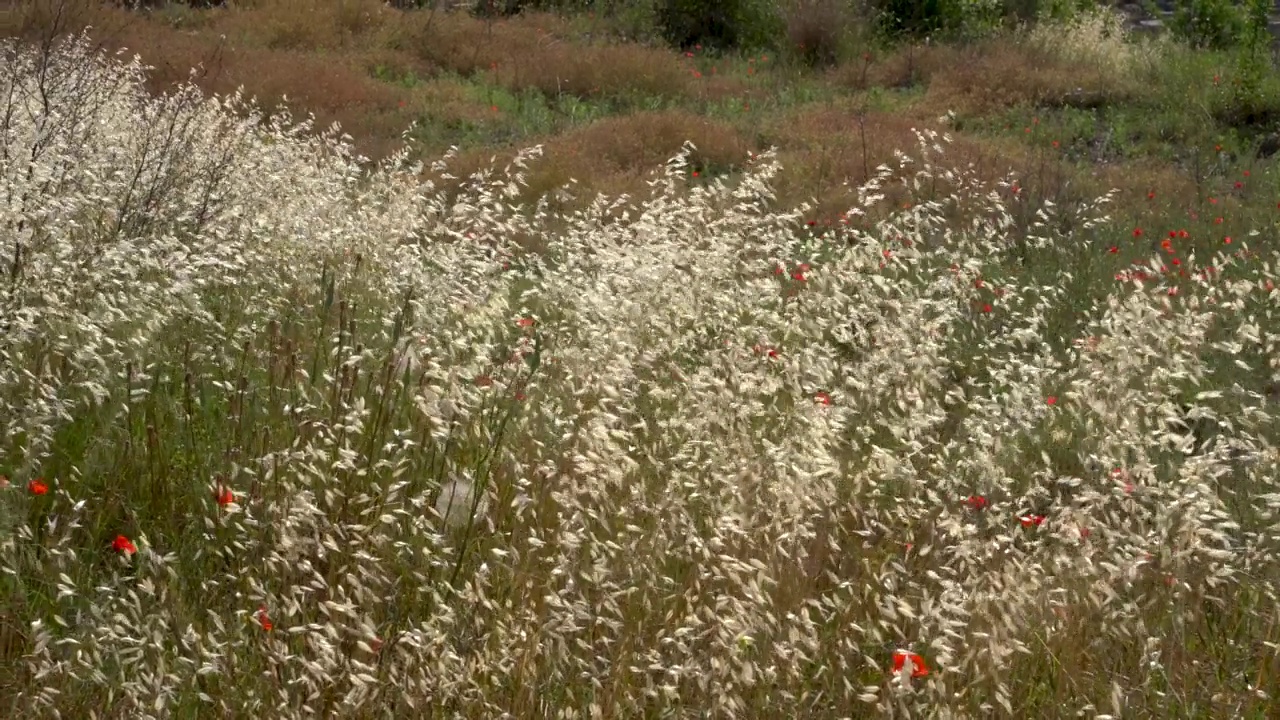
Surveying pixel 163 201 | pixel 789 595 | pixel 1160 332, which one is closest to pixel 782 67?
pixel 163 201

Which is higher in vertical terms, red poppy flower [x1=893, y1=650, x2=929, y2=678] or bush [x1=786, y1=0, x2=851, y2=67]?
red poppy flower [x1=893, y1=650, x2=929, y2=678]

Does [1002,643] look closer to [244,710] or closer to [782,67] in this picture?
[244,710]

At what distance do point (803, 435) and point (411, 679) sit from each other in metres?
1.35

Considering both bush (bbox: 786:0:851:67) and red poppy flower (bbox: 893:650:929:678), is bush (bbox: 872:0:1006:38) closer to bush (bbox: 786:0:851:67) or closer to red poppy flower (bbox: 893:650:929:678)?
bush (bbox: 786:0:851:67)

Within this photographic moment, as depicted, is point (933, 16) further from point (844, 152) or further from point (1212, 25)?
point (844, 152)

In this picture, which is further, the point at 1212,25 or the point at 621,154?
the point at 1212,25

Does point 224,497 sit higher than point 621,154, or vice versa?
point 224,497

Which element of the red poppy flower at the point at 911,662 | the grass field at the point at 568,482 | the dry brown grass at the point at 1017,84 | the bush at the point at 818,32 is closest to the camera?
the red poppy flower at the point at 911,662

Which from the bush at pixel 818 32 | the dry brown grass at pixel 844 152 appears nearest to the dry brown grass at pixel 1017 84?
the dry brown grass at pixel 844 152

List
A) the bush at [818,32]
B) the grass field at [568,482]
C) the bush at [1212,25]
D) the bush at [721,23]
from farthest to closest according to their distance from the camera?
the bush at [721,23] < the bush at [1212,25] < the bush at [818,32] < the grass field at [568,482]

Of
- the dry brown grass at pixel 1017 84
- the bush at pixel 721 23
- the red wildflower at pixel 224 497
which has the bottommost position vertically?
the bush at pixel 721 23

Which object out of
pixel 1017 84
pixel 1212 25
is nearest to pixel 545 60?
pixel 1017 84

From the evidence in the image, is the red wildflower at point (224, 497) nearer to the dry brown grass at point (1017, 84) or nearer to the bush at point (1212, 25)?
the dry brown grass at point (1017, 84)

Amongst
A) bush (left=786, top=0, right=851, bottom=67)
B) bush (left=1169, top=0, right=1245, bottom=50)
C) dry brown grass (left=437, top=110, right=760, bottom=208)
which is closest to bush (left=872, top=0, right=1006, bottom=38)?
bush (left=786, top=0, right=851, bottom=67)
